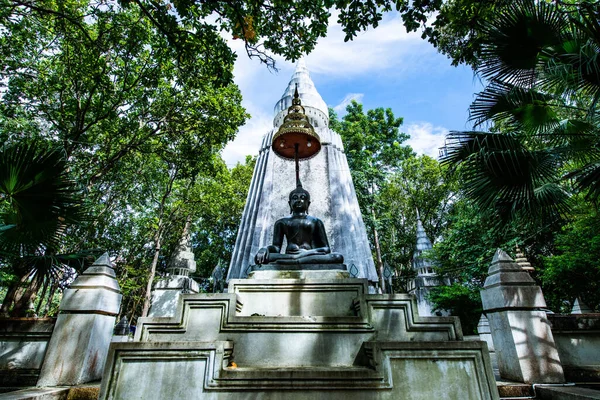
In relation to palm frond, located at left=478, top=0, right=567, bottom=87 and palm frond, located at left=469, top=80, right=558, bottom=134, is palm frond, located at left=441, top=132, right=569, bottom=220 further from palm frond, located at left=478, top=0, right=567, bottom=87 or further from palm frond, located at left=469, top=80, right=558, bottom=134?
palm frond, located at left=478, top=0, right=567, bottom=87

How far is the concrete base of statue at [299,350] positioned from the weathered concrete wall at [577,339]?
177 centimetres

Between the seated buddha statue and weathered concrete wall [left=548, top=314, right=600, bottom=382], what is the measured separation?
3.20 m

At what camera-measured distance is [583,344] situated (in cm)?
445

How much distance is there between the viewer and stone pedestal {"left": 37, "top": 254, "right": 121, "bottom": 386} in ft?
12.8

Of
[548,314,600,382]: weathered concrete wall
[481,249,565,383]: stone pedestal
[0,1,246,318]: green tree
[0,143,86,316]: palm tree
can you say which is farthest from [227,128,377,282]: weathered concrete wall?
[0,143,86,316]: palm tree

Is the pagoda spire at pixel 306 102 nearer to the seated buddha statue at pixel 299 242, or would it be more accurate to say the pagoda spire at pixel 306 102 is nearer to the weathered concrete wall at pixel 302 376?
the seated buddha statue at pixel 299 242

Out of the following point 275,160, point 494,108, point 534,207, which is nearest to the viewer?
point 534,207

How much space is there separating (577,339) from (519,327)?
108 centimetres

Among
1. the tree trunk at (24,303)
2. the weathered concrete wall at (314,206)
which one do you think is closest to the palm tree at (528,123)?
the weathered concrete wall at (314,206)

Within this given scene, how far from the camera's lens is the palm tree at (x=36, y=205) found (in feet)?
12.9

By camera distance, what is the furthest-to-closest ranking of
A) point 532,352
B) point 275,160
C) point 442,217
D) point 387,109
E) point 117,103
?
point 387,109 → point 442,217 → point 275,160 → point 117,103 → point 532,352

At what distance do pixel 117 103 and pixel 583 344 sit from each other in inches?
439

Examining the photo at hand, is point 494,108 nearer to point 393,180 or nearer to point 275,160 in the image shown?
point 275,160

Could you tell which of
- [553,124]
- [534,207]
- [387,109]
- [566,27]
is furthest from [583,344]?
[387,109]
